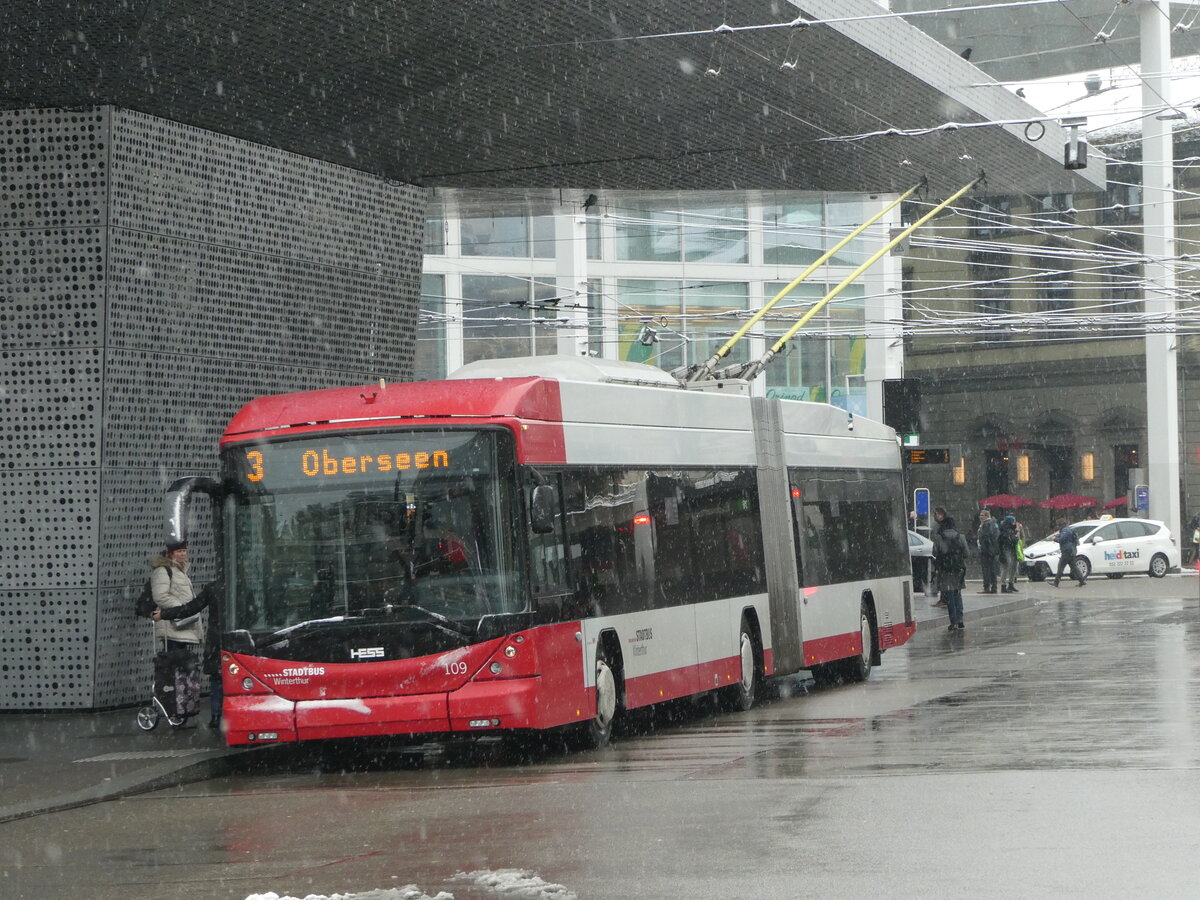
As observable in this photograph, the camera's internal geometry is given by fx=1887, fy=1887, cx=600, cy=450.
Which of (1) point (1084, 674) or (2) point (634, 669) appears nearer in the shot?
(2) point (634, 669)

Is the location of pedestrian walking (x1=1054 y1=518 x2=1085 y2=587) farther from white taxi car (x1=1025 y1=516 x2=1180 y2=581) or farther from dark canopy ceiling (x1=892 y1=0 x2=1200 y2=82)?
dark canopy ceiling (x1=892 y1=0 x2=1200 y2=82)

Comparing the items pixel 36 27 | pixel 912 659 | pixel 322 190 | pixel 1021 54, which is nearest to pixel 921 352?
pixel 1021 54

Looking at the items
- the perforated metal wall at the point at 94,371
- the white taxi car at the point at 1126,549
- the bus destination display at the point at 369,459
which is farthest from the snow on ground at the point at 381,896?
the white taxi car at the point at 1126,549

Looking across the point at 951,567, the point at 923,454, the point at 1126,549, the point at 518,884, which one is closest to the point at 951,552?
the point at 951,567

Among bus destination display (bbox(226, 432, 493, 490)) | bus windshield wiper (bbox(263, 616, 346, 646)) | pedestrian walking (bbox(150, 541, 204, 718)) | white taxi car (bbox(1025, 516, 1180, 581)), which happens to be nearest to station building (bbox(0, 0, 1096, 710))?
pedestrian walking (bbox(150, 541, 204, 718))

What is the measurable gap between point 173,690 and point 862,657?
8.15m

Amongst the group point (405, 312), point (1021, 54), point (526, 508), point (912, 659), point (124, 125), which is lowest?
point (912, 659)

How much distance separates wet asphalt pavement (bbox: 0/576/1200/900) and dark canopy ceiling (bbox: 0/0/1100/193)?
5.59 metres

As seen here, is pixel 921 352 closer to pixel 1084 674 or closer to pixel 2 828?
pixel 1084 674

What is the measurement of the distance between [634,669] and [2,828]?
535 centimetres

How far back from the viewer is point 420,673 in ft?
41.4

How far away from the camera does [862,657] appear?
20328 mm

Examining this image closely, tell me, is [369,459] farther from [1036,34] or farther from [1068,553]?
[1036,34]

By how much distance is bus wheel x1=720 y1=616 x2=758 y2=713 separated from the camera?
1697 cm
